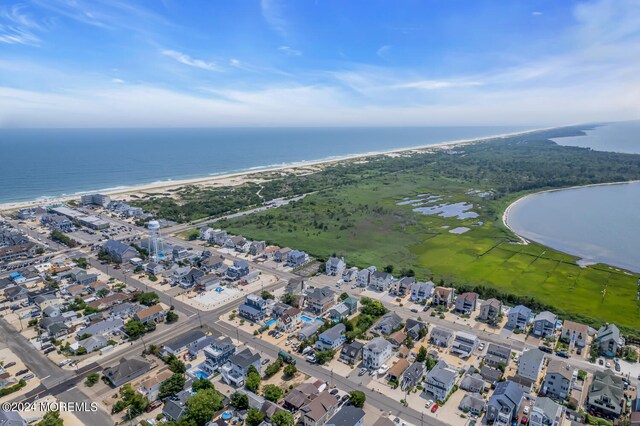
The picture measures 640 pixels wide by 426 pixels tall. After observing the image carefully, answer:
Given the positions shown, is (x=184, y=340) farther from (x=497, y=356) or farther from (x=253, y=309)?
(x=497, y=356)

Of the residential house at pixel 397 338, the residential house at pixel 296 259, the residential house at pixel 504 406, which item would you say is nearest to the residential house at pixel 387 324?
the residential house at pixel 397 338

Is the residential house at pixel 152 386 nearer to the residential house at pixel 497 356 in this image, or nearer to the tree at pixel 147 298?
the tree at pixel 147 298

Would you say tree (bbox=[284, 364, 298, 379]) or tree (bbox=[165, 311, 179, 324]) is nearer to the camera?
tree (bbox=[284, 364, 298, 379])

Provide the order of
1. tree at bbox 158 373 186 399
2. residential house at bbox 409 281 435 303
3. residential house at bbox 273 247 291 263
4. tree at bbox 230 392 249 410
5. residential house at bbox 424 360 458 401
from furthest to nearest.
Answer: residential house at bbox 273 247 291 263 → residential house at bbox 409 281 435 303 → residential house at bbox 424 360 458 401 → tree at bbox 158 373 186 399 → tree at bbox 230 392 249 410

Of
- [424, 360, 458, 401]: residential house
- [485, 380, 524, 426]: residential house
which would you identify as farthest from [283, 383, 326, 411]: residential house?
[485, 380, 524, 426]: residential house

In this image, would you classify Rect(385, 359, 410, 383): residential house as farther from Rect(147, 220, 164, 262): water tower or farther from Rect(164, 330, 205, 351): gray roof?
Rect(147, 220, 164, 262): water tower

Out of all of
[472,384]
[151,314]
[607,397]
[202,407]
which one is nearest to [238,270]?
[151,314]

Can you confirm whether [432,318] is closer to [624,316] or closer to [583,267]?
[624,316]

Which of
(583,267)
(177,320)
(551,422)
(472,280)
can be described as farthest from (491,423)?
(583,267)
